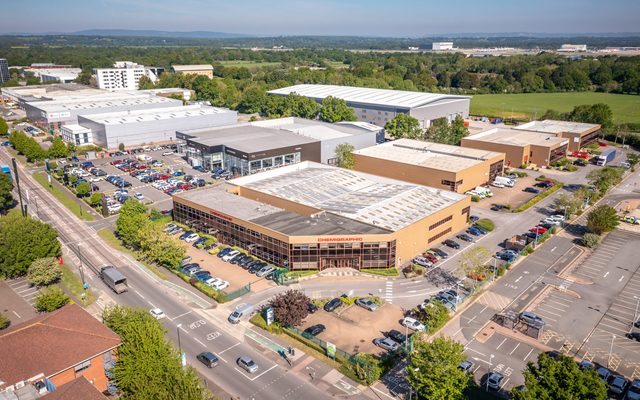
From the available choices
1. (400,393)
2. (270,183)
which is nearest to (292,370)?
(400,393)

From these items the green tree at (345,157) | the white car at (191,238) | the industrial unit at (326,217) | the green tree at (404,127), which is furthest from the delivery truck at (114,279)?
the green tree at (404,127)

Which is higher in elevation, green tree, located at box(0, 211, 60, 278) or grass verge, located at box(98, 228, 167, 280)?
green tree, located at box(0, 211, 60, 278)

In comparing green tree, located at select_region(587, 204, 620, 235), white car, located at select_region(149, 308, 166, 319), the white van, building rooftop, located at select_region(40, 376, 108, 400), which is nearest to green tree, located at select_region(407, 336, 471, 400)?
building rooftop, located at select_region(40, 376, 108, 400)

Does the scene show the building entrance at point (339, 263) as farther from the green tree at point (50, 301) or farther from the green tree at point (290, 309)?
the green tree at point (50, 301)

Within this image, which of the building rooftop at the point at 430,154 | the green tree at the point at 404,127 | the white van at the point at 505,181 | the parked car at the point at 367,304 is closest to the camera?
the parked car at the point at 367,304

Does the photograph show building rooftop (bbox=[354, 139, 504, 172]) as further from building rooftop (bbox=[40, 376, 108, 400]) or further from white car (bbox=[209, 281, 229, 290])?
building rooftop (bbox=[40, 376, 108, 400])

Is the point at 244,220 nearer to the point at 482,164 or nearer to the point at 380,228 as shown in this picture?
the point at 380,228
